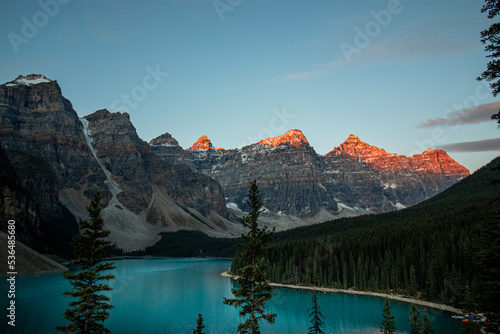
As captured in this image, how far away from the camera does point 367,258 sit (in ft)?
350

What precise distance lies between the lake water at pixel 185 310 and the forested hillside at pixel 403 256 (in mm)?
8928

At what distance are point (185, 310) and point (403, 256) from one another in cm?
5624

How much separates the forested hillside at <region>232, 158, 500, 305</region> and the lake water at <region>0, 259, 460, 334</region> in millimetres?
8928

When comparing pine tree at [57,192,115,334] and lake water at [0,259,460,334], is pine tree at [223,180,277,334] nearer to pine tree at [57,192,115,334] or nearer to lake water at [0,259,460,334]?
pine tree at [57,192,115,334]

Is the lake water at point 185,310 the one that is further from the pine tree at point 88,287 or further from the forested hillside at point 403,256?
the pine tree at point 88,287

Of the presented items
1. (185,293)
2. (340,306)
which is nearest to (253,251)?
(340,306)

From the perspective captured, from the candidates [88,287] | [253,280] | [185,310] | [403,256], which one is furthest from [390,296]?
[88,287]

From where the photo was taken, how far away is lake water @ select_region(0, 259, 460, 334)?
65500 mm

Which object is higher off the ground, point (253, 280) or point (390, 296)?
point (253, 280)

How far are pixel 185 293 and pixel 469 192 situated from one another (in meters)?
118

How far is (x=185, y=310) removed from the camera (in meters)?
82.9

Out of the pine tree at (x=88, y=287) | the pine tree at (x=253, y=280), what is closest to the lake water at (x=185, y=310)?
the pine tree at (x=88, y=287)

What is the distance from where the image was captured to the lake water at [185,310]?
6550 centimetres

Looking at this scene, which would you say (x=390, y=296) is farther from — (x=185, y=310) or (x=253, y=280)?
(x=253, y=280)
